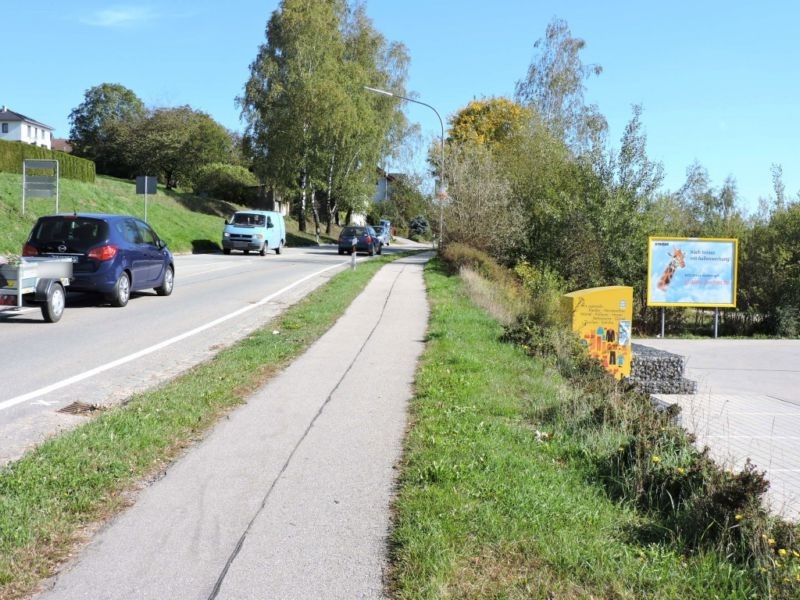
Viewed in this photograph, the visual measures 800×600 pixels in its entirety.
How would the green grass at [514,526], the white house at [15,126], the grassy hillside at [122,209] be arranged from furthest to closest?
1. the white house at [15,126]
2. the grassy hillside at [122,209]
3. the green grass at [514,526]

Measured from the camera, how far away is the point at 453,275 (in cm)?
2423

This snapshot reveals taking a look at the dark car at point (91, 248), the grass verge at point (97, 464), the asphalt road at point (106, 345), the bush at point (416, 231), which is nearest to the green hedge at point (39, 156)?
the asphalt road at point (106, 345)

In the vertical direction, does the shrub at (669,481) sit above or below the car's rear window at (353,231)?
below

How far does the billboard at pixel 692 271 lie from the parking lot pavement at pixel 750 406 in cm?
148

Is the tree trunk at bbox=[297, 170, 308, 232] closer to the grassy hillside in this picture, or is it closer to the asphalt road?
the grassy hillside

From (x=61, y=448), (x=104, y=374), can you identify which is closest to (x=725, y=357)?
(x=104, y=374)

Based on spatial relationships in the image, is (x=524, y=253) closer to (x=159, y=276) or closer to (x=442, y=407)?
(x=159, y=276)

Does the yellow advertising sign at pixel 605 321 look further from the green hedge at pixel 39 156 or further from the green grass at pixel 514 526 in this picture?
the green hedge at pixel 39 156

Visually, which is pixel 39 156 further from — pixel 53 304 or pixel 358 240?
pixel 53 304

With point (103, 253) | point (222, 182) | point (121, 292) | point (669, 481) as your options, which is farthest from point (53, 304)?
point (222, 182)

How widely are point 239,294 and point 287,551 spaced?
47.9 feet

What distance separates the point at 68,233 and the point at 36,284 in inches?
96.5

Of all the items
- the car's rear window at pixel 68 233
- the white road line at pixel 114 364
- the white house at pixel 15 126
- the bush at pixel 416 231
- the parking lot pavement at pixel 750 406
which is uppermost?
the white house at pixel 15 126

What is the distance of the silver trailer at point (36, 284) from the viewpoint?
11.1m
